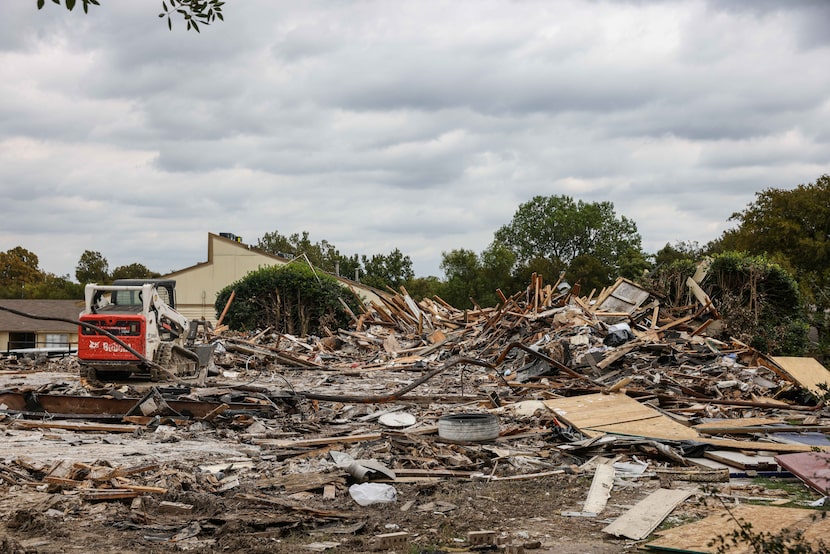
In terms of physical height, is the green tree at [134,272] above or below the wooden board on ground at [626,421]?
above

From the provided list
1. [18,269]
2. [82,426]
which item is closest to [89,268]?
[18,269]

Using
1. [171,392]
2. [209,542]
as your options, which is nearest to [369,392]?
[171,392]

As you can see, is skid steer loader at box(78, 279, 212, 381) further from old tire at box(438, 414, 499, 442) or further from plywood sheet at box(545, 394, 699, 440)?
plywood sheet at box(545, 394, 699, 440)

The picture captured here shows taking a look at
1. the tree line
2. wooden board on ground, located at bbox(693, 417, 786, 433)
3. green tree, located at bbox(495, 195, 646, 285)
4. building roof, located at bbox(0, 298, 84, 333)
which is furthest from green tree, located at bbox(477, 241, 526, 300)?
wooden board on ground, located at bbox(693, 417, 786, 433)

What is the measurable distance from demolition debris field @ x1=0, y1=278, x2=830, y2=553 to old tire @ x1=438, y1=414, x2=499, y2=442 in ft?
0.06

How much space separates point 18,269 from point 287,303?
2122 inches

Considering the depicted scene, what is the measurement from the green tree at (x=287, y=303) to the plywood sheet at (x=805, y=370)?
17361 mm

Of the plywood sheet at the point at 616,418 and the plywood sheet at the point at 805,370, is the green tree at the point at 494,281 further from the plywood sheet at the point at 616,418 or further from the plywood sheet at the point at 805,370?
the plywood sheet at the point at 616,418

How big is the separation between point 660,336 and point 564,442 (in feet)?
30.7

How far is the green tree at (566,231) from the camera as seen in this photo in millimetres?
73562

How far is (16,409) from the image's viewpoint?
43.6 ft

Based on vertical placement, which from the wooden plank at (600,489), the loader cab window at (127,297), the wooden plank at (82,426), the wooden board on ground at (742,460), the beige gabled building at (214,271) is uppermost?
the beige gabled building at (214,271)

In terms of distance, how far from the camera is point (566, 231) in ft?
241

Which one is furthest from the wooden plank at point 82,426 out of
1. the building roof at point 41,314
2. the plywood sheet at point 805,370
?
the building roof at point 41,314
